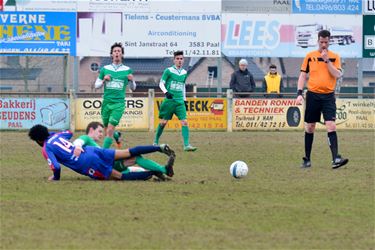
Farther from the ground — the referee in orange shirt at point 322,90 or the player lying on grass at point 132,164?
the referee in orange shirt at point 322,90

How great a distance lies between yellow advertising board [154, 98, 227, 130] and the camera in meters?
28.7

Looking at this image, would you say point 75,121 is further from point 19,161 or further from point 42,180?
point 42,180

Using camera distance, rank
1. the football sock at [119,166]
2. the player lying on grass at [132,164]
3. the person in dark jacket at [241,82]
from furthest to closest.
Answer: the person in dark jacket at [241,82] < the football sock at [119,166] < the player lying on grass at [132,164]

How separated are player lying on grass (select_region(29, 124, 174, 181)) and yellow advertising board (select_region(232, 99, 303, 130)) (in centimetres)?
1689

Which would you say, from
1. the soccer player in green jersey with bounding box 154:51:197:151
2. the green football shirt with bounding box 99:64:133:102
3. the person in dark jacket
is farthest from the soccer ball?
the person in dark jacket

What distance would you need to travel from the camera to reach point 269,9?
32906 millimetres

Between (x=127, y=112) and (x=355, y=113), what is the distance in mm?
7166

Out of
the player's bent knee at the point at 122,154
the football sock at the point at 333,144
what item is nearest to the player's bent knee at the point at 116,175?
the player's bent knee at the point at 122,154

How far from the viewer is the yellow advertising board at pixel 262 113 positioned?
94.9ft

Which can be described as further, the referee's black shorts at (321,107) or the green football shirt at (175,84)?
the green football shirt at (175,84)

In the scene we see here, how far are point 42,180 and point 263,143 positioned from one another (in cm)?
1016

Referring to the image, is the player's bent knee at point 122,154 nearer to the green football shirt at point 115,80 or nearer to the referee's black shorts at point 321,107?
the referee's black shorts at point 321,107

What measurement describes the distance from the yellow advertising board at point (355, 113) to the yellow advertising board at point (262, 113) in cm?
135

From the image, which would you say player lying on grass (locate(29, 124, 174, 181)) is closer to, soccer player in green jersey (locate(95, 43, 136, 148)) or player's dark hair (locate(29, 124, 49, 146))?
player's dark hair (locate(29, 124, 49, 146))
